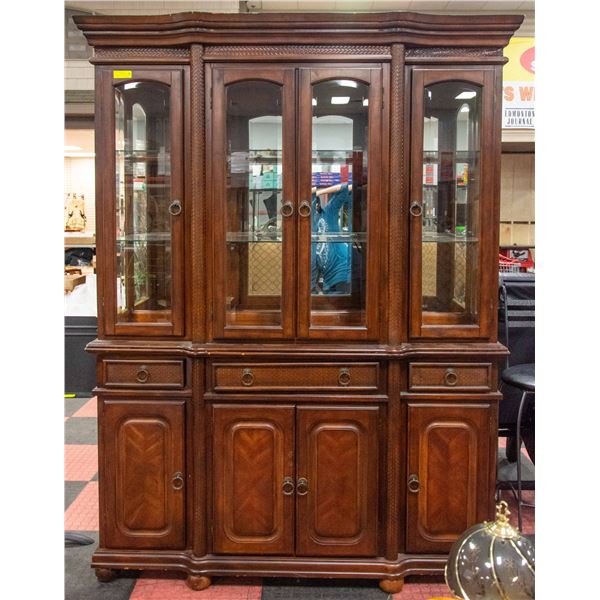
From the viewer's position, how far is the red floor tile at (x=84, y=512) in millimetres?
3158

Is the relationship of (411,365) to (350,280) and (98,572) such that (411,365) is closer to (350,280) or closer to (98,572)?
(350,280)

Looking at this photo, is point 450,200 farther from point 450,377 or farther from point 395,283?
point 450,377

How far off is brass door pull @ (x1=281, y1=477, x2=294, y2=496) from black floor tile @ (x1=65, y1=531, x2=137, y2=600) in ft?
2.43

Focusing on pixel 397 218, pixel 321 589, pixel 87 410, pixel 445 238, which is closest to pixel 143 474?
pixel 321 589

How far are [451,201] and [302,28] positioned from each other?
0.92 m

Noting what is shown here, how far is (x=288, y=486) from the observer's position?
2637 mm

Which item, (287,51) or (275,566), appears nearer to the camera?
(287,51)

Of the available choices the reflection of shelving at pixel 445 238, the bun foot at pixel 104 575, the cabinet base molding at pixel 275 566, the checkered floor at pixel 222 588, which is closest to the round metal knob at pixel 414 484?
the cabinet base molding at pixel 275 566

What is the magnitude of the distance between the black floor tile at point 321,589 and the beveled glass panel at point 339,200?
108 centimetres

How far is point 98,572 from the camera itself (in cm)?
268

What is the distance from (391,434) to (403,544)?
1.58 ft
